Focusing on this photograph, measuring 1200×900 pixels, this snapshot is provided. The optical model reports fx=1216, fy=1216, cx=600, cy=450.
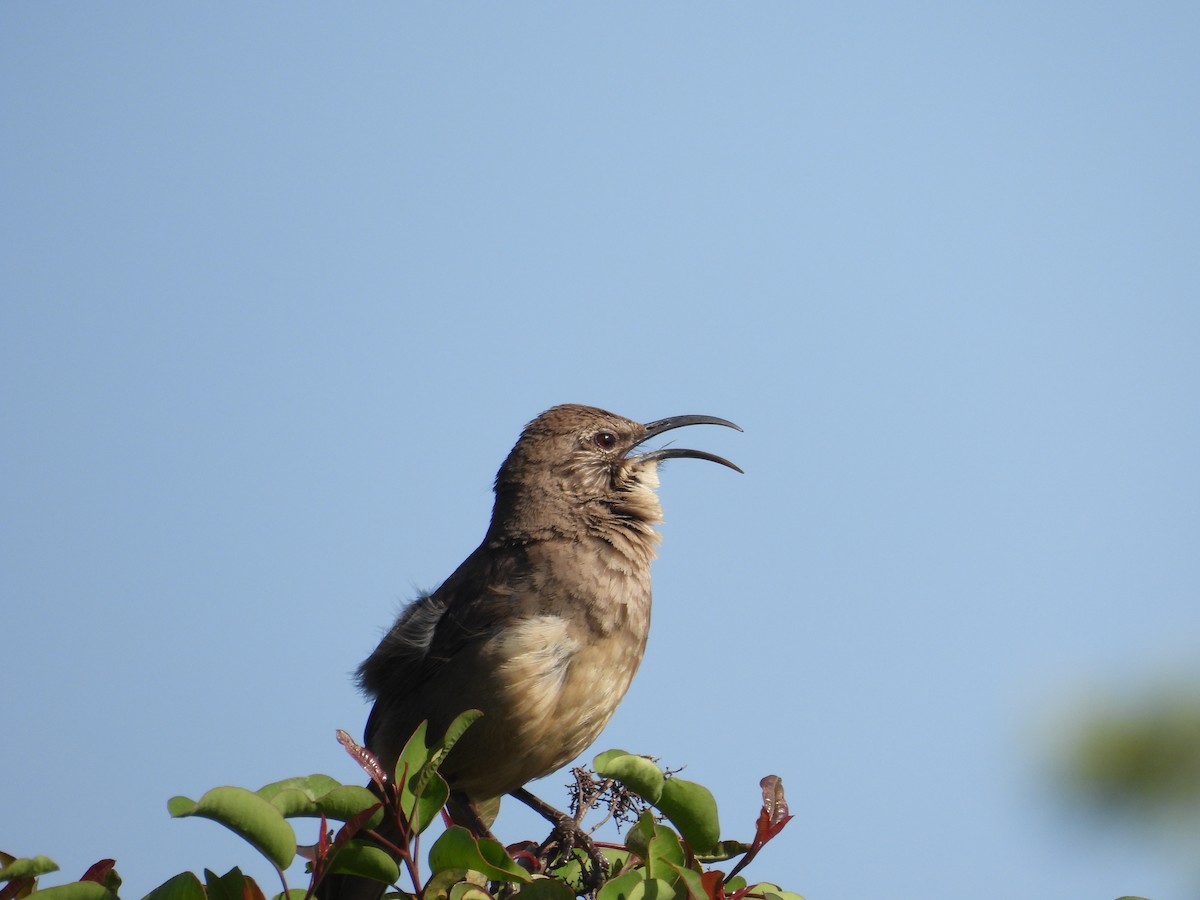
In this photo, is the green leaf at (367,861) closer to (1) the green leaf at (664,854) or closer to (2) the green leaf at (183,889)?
(2) the green leaf at (183,889)

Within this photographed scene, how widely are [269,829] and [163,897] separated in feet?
0.85

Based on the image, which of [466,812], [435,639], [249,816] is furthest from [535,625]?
[249,816]

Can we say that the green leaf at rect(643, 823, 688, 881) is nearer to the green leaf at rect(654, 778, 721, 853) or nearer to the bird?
the green leaf at rect(654, 778, 721, 853)

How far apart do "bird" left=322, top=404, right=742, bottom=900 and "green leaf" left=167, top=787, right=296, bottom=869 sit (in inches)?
82.0

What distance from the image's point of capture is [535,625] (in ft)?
15.1

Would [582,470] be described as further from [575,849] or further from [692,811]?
[692,811]

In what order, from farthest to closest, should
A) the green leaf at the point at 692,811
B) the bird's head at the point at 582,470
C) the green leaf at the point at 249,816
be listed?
1. the bird's head at the point at 582,470
2. the green leaf at the point at 692,811
3. the green leaf at the point at 249,816

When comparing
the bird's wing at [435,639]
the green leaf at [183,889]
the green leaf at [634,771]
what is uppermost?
the bird's wing at [435,639]

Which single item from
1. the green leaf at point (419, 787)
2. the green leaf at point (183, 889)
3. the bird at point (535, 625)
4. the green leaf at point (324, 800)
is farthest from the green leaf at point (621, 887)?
the bird at point (535, 625)

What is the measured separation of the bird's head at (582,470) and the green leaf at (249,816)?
2697 millimetres

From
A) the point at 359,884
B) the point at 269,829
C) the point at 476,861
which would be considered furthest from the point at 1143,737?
the point at 269,829

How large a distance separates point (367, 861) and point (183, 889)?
36 cm

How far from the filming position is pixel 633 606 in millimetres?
4844

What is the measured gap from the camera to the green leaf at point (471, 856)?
2.55 m
